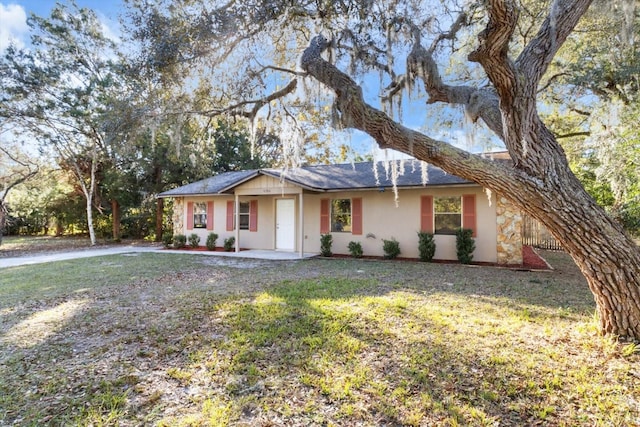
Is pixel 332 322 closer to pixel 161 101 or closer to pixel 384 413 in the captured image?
pixel 384 413

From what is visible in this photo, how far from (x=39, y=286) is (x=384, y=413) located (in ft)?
23.1

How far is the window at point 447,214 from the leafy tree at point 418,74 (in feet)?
11.2

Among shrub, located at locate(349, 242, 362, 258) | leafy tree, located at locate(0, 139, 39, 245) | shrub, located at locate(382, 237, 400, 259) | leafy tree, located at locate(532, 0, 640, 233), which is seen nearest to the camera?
leafy tree, located at locate(532, 0, 640, 233)

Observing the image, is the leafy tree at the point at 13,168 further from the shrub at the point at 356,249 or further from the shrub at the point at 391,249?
the shrub at the point at 391,249

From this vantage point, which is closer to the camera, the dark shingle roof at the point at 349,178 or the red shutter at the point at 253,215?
the dark shingle roof at the point at 349,178

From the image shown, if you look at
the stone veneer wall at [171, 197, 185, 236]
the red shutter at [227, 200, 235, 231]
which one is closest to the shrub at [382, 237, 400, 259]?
the red shutter at [227, 200, 235, 231]

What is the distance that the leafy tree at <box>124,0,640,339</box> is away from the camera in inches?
122

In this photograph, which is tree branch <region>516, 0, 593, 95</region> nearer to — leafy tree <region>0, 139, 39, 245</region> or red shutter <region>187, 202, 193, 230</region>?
red shutter <region>187, 202, 193, 230</region>

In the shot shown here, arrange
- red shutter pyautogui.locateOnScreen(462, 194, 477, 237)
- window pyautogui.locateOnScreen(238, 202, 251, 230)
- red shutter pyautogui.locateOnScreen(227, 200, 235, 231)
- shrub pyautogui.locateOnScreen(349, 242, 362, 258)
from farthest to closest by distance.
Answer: red shutter pyautogui.locateOnScreen(227, 200, 235, 231)
window pyautogui.locateOnScreen(238, 202, 251, 230)
shrub pyautogui.locateOnScreen(349, 242, 362, 258)
red shutter pyautogui.locateOnScreen(462, 194, 477, 237)

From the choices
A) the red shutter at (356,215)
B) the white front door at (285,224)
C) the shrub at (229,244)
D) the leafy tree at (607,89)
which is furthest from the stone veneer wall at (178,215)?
the leafy tree at (607,89)

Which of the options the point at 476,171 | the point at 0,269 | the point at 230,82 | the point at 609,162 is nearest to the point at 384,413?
the point at 476,171

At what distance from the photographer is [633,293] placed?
3.07 meters

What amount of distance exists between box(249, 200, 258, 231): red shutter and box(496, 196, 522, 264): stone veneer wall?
26.5ft

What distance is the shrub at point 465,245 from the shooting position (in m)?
8.98
